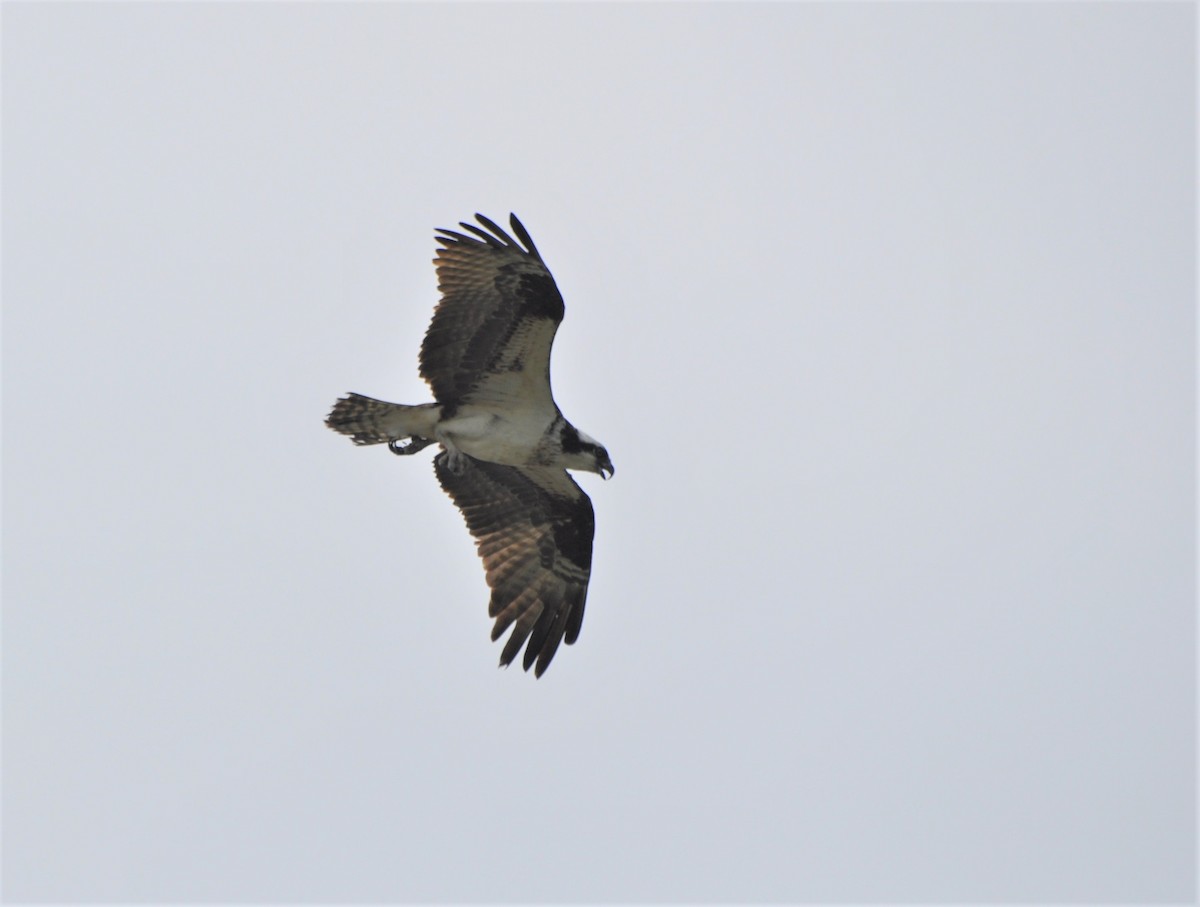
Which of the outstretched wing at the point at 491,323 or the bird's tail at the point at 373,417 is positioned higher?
the outstretched wing at the point at 491,323

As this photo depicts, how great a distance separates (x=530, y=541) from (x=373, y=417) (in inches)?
75.3

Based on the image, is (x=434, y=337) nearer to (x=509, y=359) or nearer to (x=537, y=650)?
(x=509, y=359)

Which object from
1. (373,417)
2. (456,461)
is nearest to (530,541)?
(456,461)

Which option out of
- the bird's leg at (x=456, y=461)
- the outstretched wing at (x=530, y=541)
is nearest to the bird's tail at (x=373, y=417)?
the bird's leg at (x=456, y=461)

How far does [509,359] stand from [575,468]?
1.04 m

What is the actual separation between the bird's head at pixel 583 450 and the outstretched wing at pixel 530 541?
81 cm

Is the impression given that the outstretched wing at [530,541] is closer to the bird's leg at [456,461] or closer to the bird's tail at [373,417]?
the bird's leg at [456,461]

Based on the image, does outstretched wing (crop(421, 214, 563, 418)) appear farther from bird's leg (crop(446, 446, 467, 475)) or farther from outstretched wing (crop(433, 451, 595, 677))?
outstretched wing (crop(433, 451, 595, 677))

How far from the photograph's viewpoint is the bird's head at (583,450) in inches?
573

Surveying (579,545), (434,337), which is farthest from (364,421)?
(579,545)

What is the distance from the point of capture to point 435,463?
1543 centimetres

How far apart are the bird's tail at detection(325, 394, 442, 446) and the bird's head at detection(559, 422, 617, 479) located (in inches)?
39.3

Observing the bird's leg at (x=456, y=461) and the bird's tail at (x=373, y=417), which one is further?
the bird's leg at (x=456, y=461)

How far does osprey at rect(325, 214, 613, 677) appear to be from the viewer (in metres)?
14.1
